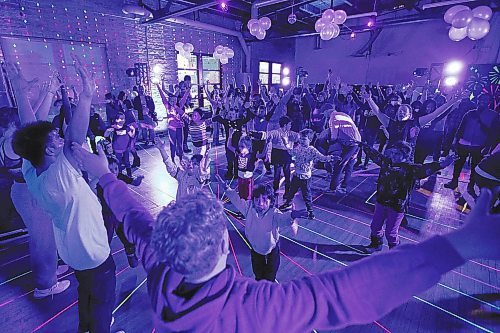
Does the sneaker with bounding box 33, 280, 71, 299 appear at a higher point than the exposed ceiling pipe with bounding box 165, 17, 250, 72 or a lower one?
lower

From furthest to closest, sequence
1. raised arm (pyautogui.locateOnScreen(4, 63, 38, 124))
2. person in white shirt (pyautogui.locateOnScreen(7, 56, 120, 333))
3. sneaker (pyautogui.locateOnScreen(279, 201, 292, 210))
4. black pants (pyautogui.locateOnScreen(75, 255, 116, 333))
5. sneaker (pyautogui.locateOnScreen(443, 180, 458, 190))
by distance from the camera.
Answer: sneaker (pyautogui.locateOnScreen(443, 180, 458, 190)) < sneaker (pyautogui.locateOnScreen(279, 201, 292, 210)) < raised arm (pyautogui.locateOnScreen(4, 63, 38, 124)) < black pants (pyautogui.locateOnScreen(75, 255, 116, 333)) < person in white shirt (pyautogui.locateOnScreen(7, 56, 120, 333))

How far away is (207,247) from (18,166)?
3.40 meters

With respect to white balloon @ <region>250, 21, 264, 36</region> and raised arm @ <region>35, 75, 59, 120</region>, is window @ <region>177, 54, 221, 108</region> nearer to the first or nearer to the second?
white balloon @ <region>250, 21, 264, 36</region>

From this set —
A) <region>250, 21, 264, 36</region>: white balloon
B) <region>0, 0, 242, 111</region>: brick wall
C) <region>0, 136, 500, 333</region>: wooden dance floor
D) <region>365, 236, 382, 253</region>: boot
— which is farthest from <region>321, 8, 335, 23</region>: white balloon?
<region>0, 0, 242, 111</region>: brick wall

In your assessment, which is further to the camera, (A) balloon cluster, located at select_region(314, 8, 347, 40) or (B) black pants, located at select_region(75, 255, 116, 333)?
(A) balloon cluster, located at select_region(314, 8, 347, 40)

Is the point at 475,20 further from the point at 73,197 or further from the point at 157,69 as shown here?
the point at 157,69

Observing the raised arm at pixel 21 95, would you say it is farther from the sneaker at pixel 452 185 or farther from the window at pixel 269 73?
the window at pixel 269 73

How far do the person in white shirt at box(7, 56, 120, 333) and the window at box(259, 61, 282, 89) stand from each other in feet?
53.7

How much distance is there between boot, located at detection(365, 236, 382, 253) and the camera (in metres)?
3.87

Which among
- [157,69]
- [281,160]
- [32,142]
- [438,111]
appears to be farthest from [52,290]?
[157,69]

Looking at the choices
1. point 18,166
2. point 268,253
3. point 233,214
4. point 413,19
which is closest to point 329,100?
point 233,214

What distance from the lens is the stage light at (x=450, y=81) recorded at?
13.1 m

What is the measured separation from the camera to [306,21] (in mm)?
14992

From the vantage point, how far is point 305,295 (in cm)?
84
